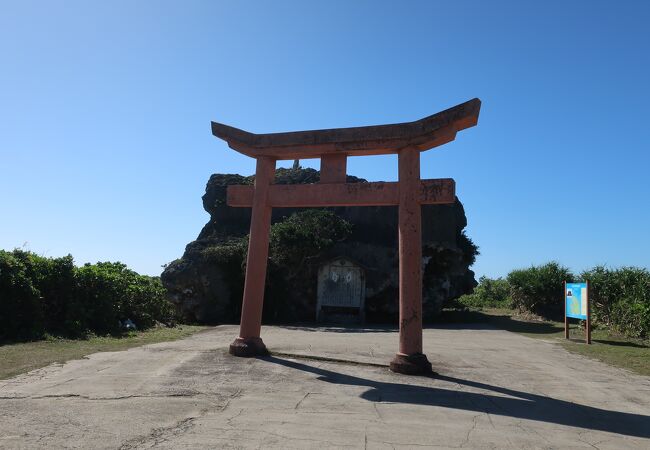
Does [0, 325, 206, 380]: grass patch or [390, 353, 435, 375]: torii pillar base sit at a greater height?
[390, 353, 435, 375]: torii pillar base

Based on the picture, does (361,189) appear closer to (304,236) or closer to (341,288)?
(304,236)

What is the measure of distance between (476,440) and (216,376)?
396cm

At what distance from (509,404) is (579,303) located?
8.60 metres

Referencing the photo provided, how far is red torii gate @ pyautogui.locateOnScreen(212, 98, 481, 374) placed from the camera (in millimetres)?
7484

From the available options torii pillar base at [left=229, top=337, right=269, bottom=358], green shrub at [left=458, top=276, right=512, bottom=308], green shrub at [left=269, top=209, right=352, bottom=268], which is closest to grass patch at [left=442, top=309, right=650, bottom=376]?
green shrub at [left=269, top=209, right=352, bottom=268]

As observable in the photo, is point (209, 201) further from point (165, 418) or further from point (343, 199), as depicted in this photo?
point (165, 418)

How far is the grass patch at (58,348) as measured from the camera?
761 cm

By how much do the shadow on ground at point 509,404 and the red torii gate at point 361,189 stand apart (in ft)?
3.23

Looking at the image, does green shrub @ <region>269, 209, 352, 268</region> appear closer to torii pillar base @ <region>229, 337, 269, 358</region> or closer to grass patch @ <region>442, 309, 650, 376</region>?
grass patch @ <region>442, 309, 650, 376</region>

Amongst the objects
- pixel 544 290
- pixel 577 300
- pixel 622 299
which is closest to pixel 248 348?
pixel 577 300

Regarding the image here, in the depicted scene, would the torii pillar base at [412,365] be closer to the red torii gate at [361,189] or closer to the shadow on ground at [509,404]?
the red torii gate at [361,189]

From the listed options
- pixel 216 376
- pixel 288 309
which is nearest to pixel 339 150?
pixel 216 376

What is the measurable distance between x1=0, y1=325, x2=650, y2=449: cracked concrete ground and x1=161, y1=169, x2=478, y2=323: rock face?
883 cm

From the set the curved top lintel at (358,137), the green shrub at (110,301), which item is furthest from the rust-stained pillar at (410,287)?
the green shrub at (110,301)
